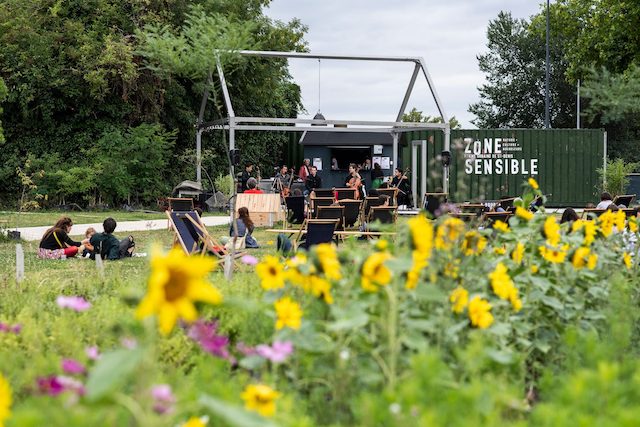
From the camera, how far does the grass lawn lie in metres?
17.7

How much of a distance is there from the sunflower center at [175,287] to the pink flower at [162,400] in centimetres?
36

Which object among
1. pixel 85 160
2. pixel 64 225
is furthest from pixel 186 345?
pixel 85 160

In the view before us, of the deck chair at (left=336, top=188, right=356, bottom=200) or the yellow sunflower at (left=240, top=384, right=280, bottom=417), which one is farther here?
the deck chair at (left=336, top=188, right=356, bottom=200)

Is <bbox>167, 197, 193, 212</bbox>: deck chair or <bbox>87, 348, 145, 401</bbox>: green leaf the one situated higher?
<bbox>87, 348, 145, 401</bbox>: green leaf

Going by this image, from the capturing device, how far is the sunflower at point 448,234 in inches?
146

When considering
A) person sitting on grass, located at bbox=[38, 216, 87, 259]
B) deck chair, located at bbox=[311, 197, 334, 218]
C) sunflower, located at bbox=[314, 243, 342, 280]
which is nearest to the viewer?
sunflower, located at bbox=[314, 243, 342, 280]

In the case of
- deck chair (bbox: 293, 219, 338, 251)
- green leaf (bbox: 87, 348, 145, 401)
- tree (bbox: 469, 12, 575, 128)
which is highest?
tree (bbox: 469, 12, 575, 128)

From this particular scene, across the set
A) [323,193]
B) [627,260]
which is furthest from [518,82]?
[627,260]

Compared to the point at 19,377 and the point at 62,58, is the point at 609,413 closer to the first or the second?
the point at 19,377

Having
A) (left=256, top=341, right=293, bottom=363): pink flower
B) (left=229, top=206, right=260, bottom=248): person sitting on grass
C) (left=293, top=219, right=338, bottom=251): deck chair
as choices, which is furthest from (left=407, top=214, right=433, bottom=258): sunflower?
(left=229, top=206, right=260, bottom=248): person sitting on grass

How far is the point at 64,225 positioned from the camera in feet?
39.2

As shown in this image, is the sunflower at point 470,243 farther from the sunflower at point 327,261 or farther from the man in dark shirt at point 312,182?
the man in dark shirt at point 312,182

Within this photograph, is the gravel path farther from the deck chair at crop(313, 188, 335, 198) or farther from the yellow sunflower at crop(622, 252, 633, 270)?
the yellow sunflower at crop(622, 252, 633, 270)

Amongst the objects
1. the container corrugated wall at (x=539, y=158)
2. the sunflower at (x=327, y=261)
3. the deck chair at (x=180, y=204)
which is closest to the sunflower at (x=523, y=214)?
the sunflower at (x=327, y=261)
